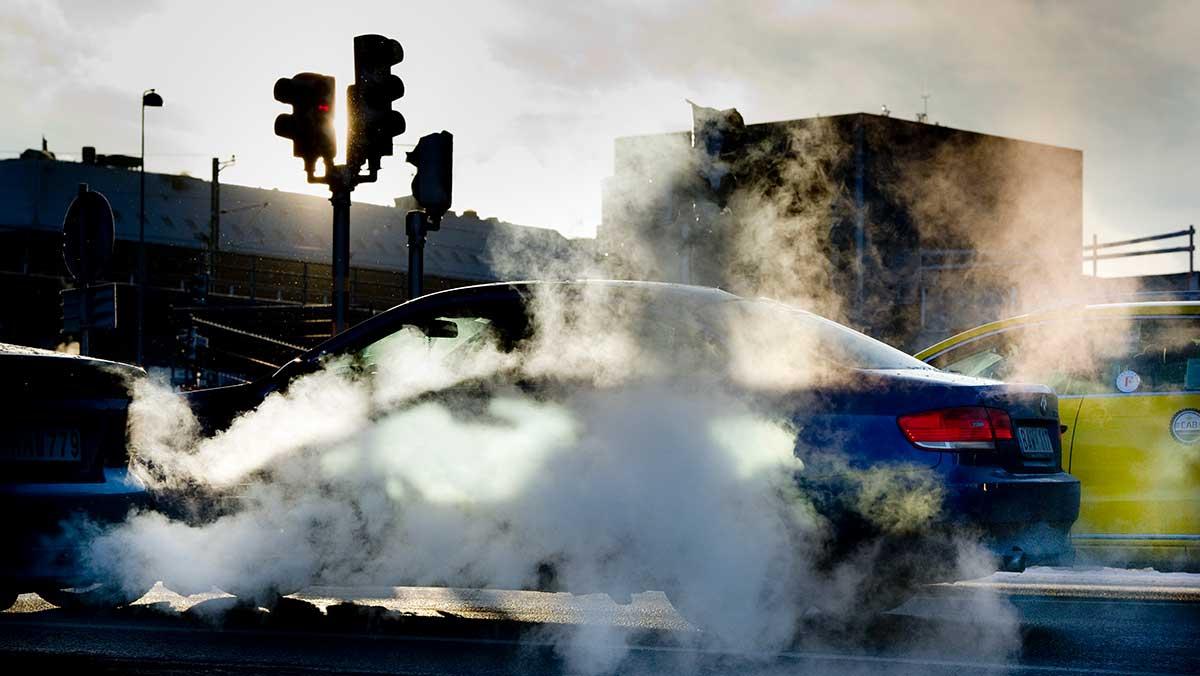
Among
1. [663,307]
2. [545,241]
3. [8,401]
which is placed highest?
[545,241]

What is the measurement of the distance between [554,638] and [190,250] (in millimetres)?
48200

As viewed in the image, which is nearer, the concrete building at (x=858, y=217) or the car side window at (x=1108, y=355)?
the car side window at (x=1108, y=355)

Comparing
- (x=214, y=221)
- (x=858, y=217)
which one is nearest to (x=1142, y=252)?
(x=858, y=217)

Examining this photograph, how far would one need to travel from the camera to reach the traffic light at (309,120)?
9.40m

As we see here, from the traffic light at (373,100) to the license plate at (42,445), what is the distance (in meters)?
3.91

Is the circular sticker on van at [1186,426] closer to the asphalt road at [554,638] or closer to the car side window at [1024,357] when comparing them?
the car side window at [1024,357]

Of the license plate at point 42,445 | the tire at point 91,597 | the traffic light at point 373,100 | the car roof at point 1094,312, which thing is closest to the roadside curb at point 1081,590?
the car roof at point 1094,312

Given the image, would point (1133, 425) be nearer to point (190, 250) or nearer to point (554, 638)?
point (554, 638)

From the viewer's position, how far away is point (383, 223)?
58.4 metres

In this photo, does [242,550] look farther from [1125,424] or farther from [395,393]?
[1125,424]

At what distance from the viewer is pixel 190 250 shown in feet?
169

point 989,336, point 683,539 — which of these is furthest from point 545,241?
point 683,539

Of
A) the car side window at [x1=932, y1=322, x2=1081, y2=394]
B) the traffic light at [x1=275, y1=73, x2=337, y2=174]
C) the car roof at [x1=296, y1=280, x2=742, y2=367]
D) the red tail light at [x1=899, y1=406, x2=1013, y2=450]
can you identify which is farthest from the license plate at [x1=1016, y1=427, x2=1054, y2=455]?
the traffic light at [x1=275, y1=73, x2=337, y2=174]

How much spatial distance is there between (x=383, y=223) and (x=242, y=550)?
175 feet
